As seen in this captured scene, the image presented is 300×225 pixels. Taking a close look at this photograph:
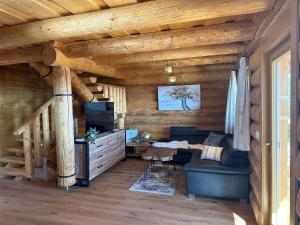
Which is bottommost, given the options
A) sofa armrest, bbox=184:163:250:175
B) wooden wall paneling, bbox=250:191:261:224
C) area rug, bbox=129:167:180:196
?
area rug, bbox=129:167:180:196

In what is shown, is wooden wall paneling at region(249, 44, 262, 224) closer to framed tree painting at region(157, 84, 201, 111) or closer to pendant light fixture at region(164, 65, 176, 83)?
pendant light fixture at region(164, 65, 176, 83)

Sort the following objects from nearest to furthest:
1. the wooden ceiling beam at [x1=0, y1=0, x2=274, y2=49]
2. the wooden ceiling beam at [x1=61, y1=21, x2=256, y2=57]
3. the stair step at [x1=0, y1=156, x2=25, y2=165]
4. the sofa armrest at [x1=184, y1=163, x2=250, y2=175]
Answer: the wooden ceiling beam at [x1=0, y1=0, x2=274, y2=49], the wooden ceiling beam at [x1=61, y1=21, x2=256, y2=57], the sofa armrest at [x1=184, y1=163, x2=250, y2=175], the stair step at [x1=0, y1=156, x2=25, y2=165]

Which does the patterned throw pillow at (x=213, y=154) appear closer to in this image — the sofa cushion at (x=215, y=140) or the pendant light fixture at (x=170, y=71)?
the sofa cushion at (x=215, y=140)

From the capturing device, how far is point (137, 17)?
217cm

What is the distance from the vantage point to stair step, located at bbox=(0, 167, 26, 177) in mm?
4280

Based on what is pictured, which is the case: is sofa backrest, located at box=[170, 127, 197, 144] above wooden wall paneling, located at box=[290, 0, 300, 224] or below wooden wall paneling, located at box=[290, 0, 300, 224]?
below

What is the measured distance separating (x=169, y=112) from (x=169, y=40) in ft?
10.9

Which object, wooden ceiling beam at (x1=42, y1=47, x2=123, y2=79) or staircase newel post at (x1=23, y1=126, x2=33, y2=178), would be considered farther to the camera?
staircase newel post at (x1=23, y1=126, x2=33, y2=178)

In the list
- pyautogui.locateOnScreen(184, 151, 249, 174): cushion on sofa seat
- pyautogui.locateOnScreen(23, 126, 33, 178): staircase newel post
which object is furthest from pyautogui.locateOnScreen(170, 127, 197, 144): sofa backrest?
pyautogui.locateOnScreen(23, 126, 33, 178): staircase newel post

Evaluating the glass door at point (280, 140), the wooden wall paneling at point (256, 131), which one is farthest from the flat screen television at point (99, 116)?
the glass door at point (280, 140)

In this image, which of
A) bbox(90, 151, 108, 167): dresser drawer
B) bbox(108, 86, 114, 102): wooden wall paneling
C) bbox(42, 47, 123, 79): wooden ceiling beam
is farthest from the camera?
bbox(108, 86, 114, 102): wooden wall paneling

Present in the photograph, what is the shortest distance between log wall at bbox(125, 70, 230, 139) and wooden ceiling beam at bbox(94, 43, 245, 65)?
5.78ft

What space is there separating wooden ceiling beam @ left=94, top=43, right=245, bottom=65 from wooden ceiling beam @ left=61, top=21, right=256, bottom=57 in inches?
29.5

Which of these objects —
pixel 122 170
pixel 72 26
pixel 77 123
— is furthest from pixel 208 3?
pixel 77 123
